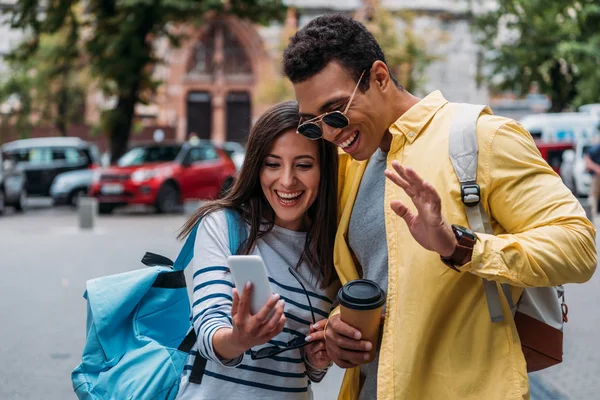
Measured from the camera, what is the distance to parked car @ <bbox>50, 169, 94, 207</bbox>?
21.8 m

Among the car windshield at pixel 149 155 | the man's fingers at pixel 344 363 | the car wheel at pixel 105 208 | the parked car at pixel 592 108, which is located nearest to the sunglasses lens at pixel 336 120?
the man's fingers at pixel 344 363

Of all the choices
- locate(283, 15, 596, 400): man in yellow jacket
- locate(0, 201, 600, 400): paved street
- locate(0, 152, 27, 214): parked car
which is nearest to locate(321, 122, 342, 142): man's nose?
locate(283, 15, 596, 400): man in yellow jacket

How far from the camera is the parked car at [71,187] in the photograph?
21.8 metres

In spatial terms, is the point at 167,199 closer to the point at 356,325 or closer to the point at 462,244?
the point at 356,325

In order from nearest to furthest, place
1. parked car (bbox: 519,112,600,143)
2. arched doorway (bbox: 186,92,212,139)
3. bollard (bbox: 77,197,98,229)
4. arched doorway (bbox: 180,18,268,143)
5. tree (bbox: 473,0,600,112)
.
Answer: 1. bollard (bbox: 77,197,98,229)
2. parked car (bbox: 519,112,600,143)
3. tree (bbox: 473,0,600,112)
4. arched doorway (bbox: 180,18,268,143)
5. arched doorway (bbox: 186,92,212,139)

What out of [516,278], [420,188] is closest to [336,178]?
[420,188]

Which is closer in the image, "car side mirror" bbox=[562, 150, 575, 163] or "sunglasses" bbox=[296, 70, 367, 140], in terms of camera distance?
"sunglasses" bbox=[296, 70, 367, 140]

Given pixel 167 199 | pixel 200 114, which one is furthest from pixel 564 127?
pixel 200 114

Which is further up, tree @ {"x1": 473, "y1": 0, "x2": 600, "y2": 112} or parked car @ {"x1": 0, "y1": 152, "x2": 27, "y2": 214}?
tree @ {"x1": 473, "y1": 0, "x2": 600, "y2": 112}

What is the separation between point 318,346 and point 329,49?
0.87 meters

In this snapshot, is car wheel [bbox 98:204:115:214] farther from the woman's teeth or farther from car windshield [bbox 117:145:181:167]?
the woman's teeth

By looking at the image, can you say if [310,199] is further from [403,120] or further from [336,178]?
[403,120]

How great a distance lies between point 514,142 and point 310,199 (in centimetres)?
70

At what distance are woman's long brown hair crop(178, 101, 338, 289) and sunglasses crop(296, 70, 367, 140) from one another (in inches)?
4.7
